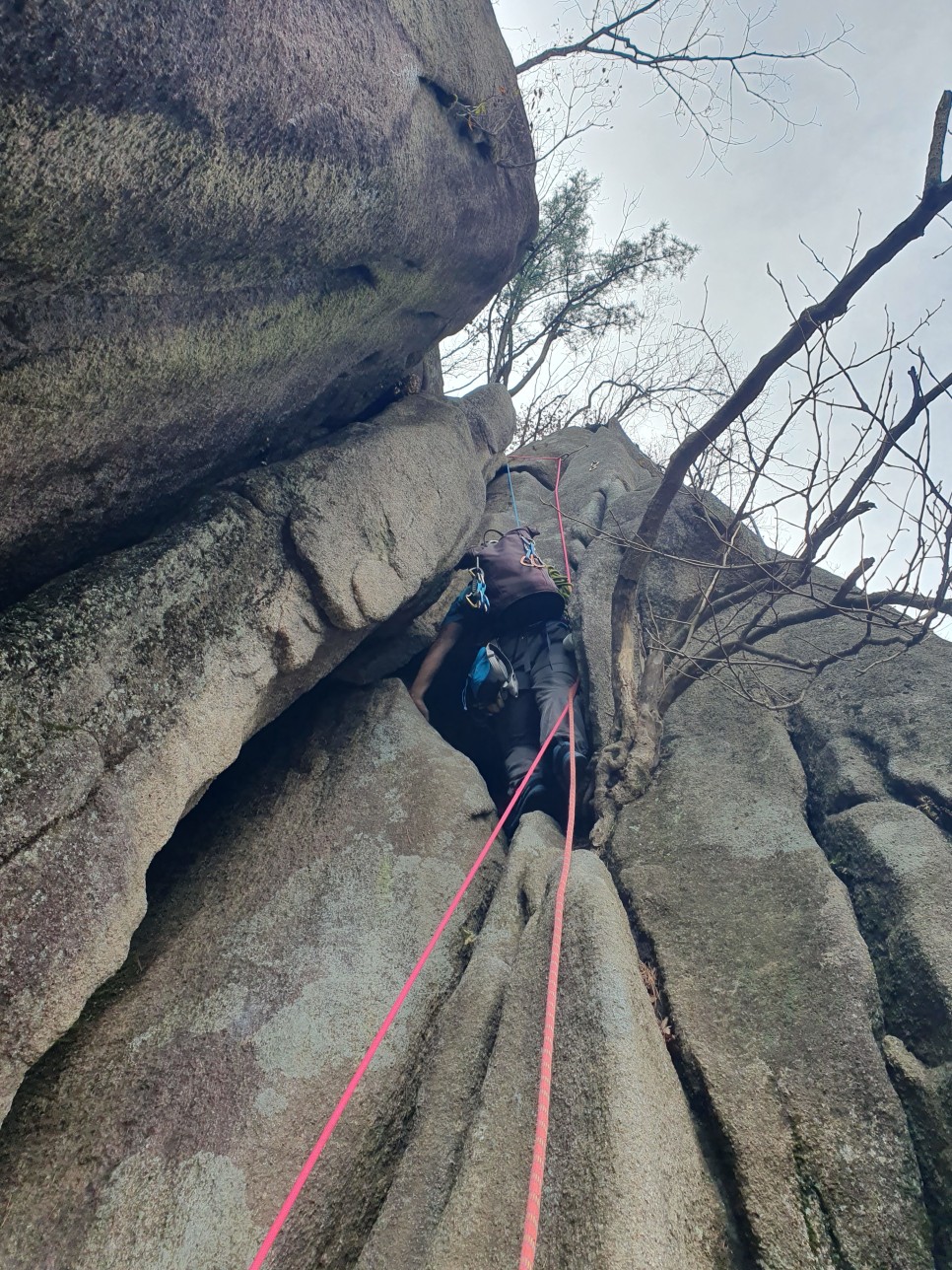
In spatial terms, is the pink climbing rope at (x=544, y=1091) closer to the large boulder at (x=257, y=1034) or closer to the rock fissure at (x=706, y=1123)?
the rock fissure at (x=706, y=1123)

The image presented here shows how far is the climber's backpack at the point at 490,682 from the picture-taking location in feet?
18.4

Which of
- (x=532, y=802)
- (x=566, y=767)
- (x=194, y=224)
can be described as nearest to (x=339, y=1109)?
(x=532, y=802)

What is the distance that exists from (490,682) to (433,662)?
0.97 meters

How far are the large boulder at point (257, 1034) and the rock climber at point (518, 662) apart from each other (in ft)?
2.20

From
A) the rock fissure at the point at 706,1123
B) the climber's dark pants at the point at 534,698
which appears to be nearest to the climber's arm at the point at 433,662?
the climber's dark pants at the point at 534,698

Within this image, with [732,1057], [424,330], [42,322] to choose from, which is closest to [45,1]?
[42,322]

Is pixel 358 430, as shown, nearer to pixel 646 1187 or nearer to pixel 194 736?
pixel 194 736

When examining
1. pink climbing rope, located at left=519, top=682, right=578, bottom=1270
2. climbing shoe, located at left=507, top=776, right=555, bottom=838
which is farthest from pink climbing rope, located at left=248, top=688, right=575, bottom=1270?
climbing shoe, located at left=507, top=776, right=555, bottom=838

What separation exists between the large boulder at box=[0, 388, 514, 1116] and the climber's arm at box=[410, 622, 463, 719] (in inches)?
44.5

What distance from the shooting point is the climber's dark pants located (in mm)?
5824

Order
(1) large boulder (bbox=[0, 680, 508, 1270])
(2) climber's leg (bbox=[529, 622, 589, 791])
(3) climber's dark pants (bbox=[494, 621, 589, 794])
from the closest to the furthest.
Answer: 1. (1) large boulder (bbox=[0, 680, 508, 1270])
2. (2) climber's leg (bbox=[529, 622, 589, 791])
3. (3) climber's dark pants (bbox=[494, 621, 589, 794])

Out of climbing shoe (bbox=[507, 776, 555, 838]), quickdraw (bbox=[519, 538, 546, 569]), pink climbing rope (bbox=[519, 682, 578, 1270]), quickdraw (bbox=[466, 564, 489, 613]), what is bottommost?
pink climbing rope (bbox=[519, 682, 578, 1270])

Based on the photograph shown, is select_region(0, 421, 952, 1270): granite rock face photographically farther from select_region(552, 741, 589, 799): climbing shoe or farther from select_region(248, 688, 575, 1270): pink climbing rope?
select_region(552, 741, 589, 799): climbing shoe

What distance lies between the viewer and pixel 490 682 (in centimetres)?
564
